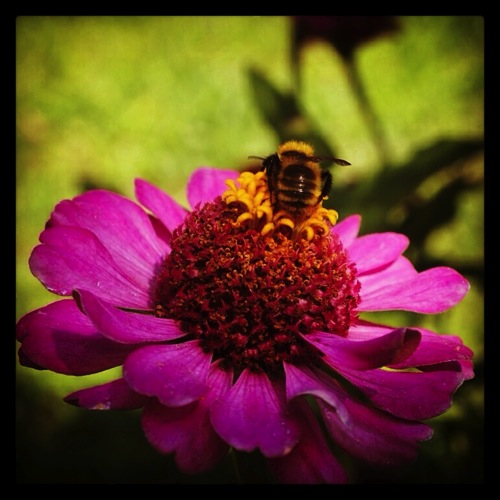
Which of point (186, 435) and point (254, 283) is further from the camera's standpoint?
point (254, 283)

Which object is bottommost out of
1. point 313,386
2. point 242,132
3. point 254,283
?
point 313,386

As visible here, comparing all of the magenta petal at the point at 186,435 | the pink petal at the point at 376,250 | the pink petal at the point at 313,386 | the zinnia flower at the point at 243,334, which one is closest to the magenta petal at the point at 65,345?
the zinnia flower at the point at 243,334

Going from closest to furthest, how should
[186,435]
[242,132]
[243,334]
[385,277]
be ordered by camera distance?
[186,435], [243,334], [385,277], [242,132]

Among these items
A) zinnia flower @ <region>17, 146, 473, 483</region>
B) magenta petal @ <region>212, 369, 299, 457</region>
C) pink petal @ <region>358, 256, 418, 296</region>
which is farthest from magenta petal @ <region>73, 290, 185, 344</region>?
pink petal @ <region>358, 256, 418, 296</region>

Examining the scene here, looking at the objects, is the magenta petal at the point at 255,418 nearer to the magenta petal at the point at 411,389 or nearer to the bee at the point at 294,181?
the magenta petal at the point at 411,389

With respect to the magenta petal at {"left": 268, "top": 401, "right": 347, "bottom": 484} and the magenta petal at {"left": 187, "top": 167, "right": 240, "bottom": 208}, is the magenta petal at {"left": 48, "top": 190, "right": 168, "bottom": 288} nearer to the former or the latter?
the magenta petal at {"left": 187, "top": 167, "right": 240, "bottom": 208}

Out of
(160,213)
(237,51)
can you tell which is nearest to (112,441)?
(160,213)

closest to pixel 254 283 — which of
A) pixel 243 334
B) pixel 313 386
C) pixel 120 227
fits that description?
pixel 243 334

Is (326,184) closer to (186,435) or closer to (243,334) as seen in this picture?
(243,334)
